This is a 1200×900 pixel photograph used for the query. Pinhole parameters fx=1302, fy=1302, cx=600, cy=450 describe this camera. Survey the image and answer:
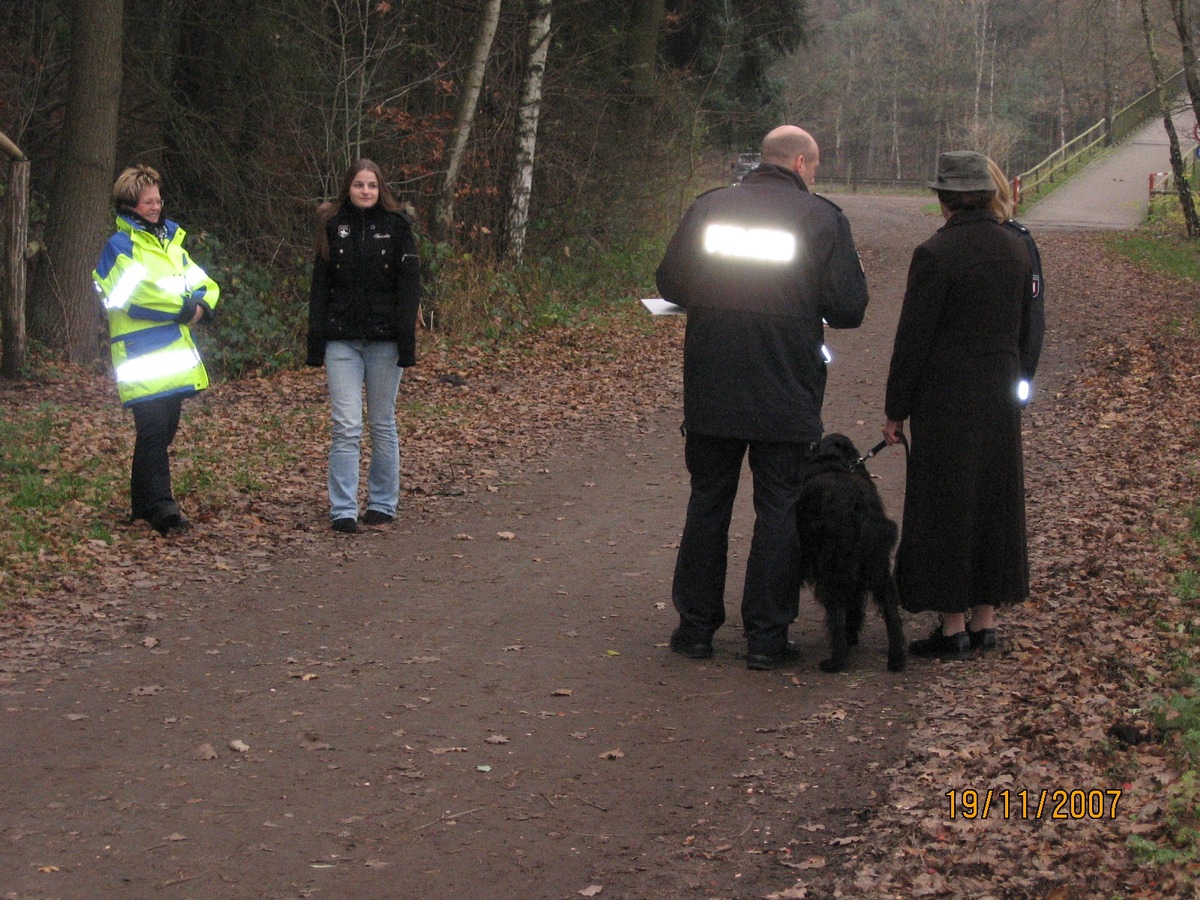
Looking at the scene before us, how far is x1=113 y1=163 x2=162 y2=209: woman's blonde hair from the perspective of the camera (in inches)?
299

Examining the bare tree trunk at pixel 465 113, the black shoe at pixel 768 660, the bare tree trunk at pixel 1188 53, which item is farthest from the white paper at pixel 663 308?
the bare tree trunk at pixel 1188 53

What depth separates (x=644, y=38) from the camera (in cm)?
2278

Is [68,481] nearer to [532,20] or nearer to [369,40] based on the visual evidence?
[369,40]

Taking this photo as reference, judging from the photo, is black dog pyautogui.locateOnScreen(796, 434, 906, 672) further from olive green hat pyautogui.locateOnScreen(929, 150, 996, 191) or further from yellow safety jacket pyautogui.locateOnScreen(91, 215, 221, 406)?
yellow safety jacket pyautogui.locateOnScreen(91, 215, 221, 406)

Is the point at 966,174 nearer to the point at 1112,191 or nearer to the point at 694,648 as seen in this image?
the point at 694,648

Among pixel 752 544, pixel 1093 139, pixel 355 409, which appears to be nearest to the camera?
pixel 752 544

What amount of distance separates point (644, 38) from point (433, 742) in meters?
19.7

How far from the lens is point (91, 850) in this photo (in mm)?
4074

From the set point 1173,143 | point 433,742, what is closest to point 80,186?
point 433,742

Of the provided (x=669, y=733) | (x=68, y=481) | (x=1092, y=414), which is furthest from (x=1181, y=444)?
(x=68, y=481)

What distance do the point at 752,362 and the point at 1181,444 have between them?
5.90m
